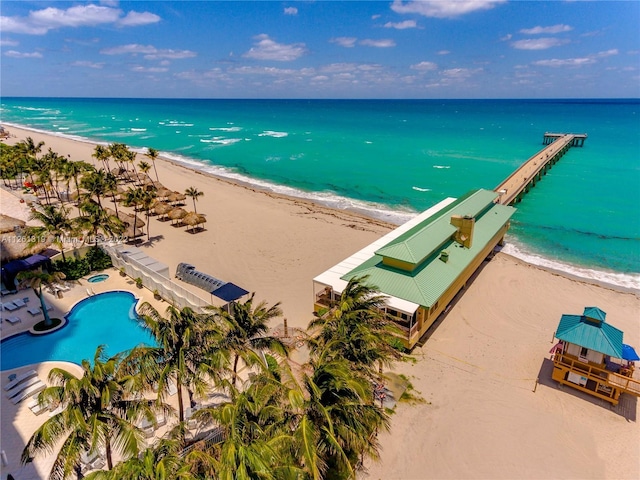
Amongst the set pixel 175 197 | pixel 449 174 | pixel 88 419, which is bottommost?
pixel 175 197

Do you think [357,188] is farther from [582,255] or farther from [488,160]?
[488,160]

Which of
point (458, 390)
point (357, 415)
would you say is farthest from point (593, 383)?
point (357, 415)

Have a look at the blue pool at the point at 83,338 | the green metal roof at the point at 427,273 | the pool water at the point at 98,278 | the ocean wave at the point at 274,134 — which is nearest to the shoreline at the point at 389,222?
the green metal roof at the point at 427,273

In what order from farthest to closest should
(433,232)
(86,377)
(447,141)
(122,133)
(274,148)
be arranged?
(122,133), (447,141), (274,148), (433,232), (86,377)

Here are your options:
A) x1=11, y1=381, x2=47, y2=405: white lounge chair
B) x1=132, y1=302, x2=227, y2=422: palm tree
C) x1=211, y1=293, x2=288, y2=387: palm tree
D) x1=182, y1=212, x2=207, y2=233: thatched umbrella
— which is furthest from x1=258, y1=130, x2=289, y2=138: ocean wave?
x1=132, y1=302, x2=227, y2=422: palm tree

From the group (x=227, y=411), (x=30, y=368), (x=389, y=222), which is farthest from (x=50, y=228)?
(x=389, y=222)

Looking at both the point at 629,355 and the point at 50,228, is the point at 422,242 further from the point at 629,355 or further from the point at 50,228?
the point at 50,228

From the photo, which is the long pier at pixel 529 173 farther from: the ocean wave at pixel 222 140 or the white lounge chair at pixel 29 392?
the ocean wave at pixel 222 140

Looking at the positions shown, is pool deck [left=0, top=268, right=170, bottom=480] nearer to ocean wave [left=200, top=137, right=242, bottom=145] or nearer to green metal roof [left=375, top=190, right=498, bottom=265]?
green metal roof [left=375, top=190, right=498, bottom=265]
